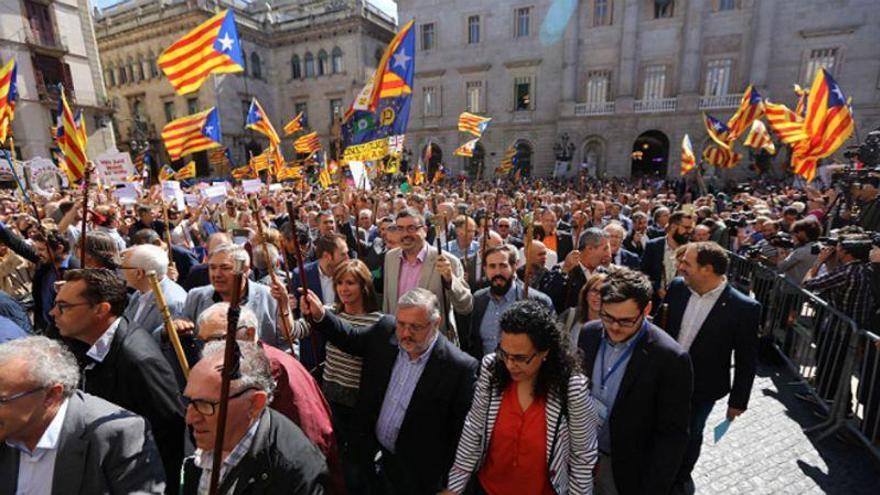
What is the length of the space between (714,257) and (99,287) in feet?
13.1

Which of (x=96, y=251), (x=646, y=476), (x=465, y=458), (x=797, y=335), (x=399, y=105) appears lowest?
(x=797, y=335)

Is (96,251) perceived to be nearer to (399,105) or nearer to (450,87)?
(399,105)

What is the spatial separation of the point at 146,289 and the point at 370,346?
201 cm

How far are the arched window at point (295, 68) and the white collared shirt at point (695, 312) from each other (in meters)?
40.5

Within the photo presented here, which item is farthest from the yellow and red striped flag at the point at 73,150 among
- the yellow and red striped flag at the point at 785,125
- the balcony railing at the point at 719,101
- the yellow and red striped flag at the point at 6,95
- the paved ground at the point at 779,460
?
the balcony railing at the point at 719,101

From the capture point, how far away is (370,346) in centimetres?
269

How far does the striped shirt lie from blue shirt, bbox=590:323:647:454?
149 cm

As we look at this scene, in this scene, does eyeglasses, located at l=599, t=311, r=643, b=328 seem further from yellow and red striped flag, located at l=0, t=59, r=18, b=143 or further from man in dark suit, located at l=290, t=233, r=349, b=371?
yellow and red striped flag, located at l=0, t=59, r=18, b=143

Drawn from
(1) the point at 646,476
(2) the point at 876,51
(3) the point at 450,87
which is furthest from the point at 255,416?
(2) the point at 876,51

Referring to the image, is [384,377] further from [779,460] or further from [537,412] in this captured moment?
[779,460]

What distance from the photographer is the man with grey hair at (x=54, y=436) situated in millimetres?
1622

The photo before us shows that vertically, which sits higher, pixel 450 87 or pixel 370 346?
pixel 450 87

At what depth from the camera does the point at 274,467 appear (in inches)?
63.2

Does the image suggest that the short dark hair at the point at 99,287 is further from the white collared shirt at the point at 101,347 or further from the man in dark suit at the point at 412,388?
the man in dark suit at the point at 412,388
